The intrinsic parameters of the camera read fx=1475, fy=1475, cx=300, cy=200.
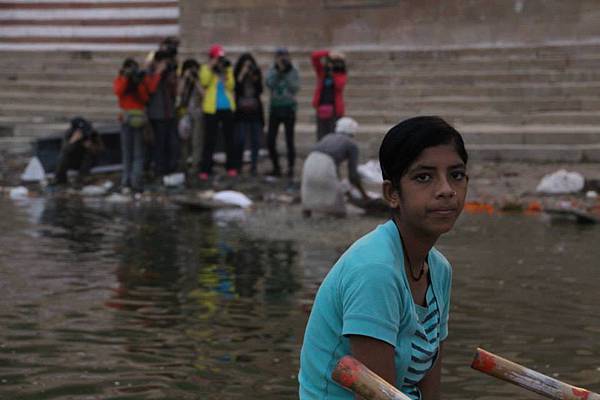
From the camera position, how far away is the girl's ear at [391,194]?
354cm

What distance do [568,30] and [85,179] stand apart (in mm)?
7464

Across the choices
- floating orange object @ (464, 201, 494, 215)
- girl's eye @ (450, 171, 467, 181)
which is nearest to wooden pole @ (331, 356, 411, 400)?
girl's eye @ (450, 171, 467, 181)

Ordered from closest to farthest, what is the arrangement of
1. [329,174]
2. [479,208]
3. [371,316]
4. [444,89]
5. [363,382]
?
1. [363,382]
2. [371,316]
3. [329,174]
4. [479,208]
5. [444,89]

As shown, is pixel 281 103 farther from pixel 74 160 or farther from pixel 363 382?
pixel 363 382

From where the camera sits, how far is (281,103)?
16656mm

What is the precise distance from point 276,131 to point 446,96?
3.58 metres

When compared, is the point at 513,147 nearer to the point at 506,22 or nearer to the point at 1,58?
the point at 506,22

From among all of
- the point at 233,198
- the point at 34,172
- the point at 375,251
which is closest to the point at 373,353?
the point at 375,251

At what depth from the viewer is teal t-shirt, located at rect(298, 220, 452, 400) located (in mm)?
3336

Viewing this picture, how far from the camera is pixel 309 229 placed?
12672 mm

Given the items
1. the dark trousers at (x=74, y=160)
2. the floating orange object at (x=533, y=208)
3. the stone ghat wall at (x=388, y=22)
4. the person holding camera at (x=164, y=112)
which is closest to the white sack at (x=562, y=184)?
the floating orange object at (x=533, y=208)

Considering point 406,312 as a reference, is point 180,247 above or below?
below

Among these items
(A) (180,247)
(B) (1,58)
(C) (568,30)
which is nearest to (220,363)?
(A) (180,247)

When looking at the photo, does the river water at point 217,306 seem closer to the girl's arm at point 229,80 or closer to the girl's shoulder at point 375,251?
the girl's shoulder at point 375,251
